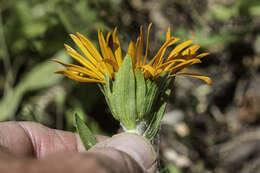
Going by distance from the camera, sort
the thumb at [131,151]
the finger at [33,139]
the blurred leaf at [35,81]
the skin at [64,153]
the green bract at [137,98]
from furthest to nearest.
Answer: the blurred leaf at [35,81] < the finger at [33,139] < the green bract at [137,98] < the thumb at [131,151] < the skin at [64,153]

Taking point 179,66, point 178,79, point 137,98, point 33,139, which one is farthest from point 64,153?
point 178,79

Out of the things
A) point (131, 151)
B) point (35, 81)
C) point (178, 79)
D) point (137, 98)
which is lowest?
point (178, 79)

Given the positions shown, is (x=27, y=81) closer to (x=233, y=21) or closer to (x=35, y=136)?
(x=35, y=136)

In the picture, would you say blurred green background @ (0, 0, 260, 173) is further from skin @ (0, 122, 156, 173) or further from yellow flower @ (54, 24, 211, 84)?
yellow flower @ (54, 24, 211, 84)

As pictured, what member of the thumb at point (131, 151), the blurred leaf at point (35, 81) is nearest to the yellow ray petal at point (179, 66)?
the thumb at point (131, 151)

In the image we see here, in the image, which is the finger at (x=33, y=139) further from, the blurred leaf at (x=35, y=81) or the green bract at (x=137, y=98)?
the blurred leaf at (x=35, y=81)

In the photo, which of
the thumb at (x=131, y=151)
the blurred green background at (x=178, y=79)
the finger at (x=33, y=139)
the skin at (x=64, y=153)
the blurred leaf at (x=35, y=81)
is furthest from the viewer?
the blurred leaf at (x=35, y=81)

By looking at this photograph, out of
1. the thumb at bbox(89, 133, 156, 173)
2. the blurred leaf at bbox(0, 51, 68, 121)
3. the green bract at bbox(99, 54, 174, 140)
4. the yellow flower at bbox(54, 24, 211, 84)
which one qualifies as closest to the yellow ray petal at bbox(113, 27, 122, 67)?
the yellow flower at bbox(54, 24, 211, 84)

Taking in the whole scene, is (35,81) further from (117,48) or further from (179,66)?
(179,66)

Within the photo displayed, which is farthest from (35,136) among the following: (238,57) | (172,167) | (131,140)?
(238,57)
